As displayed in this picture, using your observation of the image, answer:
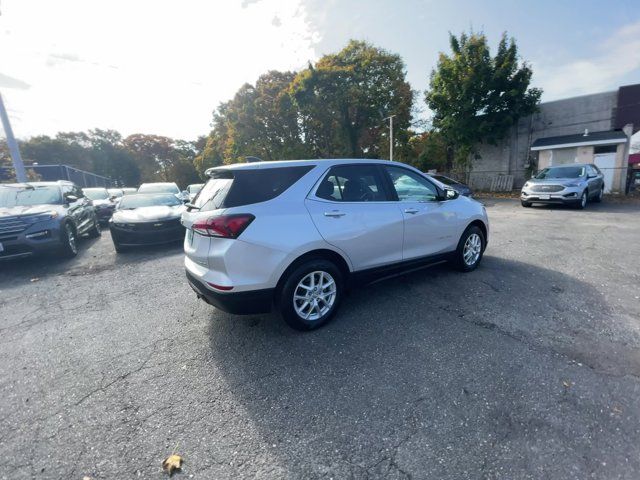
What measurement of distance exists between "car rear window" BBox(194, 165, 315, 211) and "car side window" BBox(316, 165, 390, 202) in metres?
0.29

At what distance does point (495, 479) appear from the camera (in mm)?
1679

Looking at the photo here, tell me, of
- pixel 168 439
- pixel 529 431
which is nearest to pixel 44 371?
pixel 168 439

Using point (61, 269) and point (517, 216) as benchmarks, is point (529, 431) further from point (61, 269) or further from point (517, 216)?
point (517, 216)

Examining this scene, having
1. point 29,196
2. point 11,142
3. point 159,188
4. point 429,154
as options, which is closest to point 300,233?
point 29,196

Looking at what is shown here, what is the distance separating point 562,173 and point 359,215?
1251 centimetres

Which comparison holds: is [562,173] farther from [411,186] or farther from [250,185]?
[250,185]

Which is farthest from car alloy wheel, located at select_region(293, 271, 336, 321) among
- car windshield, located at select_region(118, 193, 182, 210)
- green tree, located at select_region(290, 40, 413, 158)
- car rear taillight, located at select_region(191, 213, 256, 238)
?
green tree, located at select_region(290, 40, 413, 158)

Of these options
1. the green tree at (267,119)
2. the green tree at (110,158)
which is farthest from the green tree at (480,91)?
the green tree at (110,158)

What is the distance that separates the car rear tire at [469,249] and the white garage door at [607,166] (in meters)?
16.1

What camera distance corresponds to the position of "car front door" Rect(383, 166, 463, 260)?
3.91 m

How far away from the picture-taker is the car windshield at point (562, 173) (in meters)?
11.6

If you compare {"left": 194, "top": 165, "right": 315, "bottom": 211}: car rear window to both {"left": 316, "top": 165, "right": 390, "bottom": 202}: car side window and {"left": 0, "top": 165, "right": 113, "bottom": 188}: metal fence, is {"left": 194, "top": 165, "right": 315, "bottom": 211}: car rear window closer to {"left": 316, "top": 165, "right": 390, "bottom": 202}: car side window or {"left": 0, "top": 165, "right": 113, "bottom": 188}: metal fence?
{"left": 316, "top": 165, "right": 390, "bottom": 202}: car side window

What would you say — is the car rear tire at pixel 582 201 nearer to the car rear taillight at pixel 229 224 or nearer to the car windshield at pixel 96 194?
the car rear taillight at pixel 229 224

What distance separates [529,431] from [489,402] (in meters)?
0.28
